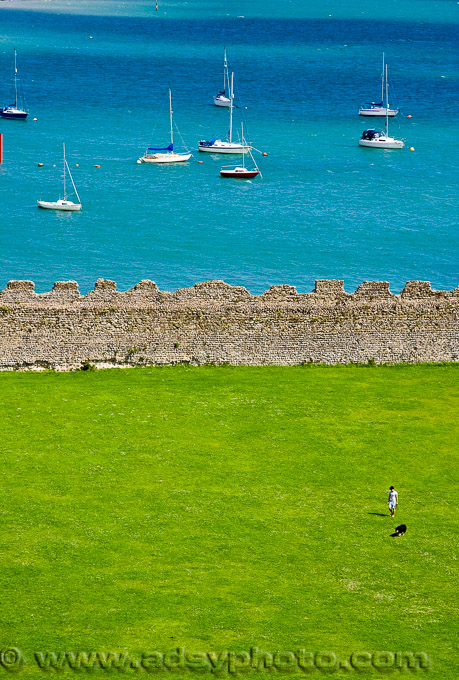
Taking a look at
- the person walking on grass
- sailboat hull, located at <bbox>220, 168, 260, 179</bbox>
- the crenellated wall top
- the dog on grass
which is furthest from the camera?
sailboat hull, located at <bbox>220, 168, 260, 179</bbox>

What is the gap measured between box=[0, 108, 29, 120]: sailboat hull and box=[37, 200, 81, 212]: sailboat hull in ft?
107

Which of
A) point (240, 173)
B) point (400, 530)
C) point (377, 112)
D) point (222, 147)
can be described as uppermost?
point (377, 112)

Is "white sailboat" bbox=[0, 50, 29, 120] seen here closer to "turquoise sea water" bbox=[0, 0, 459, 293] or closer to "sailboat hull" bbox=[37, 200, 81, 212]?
"turquoise sea water" bbox=[0, 0, 459, 293]

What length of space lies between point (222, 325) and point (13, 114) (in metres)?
81.6

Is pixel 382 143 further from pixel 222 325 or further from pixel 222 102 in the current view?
pixel 222 325

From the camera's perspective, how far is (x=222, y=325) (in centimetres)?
4159

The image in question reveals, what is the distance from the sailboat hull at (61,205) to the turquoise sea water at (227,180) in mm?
544

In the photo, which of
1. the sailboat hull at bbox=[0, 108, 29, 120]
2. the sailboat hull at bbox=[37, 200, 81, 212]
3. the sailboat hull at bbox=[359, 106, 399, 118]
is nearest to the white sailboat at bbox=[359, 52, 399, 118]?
the sailboat hull at bbox=[359, 106, 399, 118]

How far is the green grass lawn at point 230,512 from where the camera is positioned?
25.9 meters

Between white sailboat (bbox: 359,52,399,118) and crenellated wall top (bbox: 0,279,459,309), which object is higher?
white sailboat (bbox: 359,52,399,118)

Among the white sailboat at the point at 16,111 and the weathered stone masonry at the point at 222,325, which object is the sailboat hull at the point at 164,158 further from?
the weathered stone masonry at the point at 222,325

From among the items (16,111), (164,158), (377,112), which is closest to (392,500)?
(164,158)

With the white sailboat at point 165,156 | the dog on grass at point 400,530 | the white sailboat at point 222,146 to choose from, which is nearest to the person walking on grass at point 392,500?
the dog on grass at point 400,530

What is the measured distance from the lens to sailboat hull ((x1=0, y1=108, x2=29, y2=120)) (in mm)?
116938
